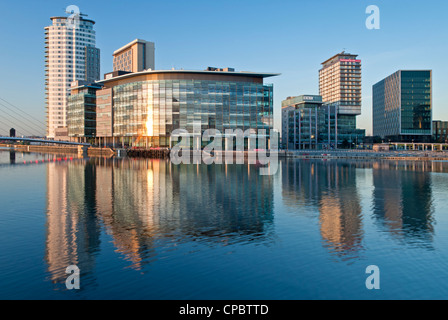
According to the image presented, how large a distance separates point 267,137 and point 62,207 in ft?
411

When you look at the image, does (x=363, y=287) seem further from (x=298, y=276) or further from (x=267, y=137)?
(x=267, y=137)

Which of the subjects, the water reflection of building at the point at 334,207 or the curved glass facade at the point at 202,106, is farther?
the curved glass facade at the point at 202,106

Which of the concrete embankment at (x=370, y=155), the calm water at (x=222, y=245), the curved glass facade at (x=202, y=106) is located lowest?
the calm water at (x=222, y=245)

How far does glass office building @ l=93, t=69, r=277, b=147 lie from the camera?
151750mm

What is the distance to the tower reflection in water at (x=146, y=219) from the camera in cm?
2227

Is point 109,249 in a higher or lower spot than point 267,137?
lower

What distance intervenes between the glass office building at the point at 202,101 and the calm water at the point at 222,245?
10997 centimetres

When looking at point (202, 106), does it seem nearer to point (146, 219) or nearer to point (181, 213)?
point (181, 213)

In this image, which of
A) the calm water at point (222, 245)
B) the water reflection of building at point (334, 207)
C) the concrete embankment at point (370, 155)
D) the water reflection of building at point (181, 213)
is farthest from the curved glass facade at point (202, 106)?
the calm water at point (222, 245)

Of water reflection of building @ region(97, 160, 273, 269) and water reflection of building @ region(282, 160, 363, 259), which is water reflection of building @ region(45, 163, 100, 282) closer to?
water reflection of building @ region(97, 160, 273, 269)

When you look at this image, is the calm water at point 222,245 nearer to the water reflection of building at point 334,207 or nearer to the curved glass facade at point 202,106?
the water reflection of building at point 334,207
